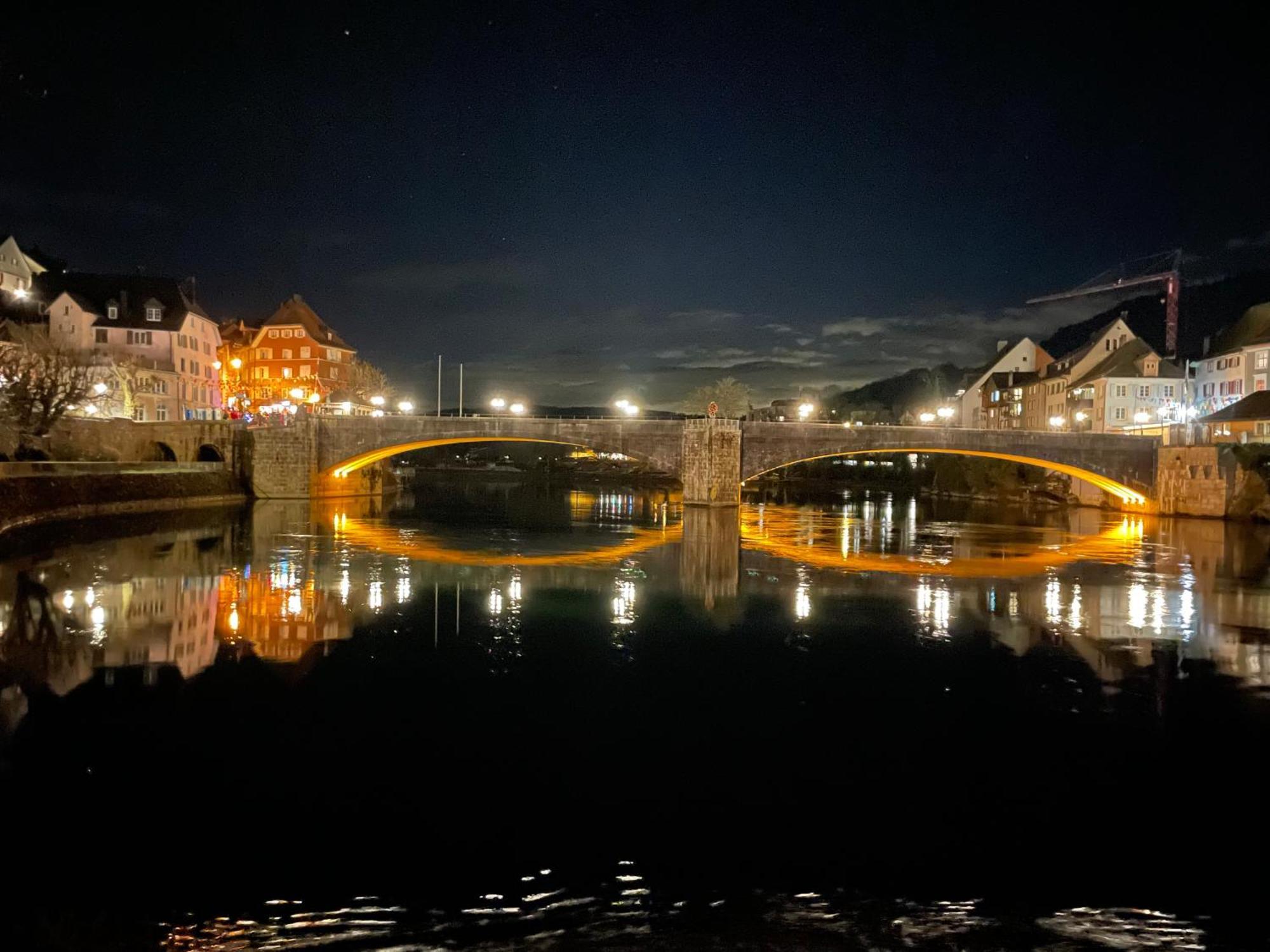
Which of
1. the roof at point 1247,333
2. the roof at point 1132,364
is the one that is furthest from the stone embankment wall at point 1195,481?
the roof at point 1247,333

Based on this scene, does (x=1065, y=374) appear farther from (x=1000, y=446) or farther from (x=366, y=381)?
(x=366, y=381)

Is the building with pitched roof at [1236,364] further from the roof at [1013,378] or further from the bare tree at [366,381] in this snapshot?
the bare tree at [366,381]

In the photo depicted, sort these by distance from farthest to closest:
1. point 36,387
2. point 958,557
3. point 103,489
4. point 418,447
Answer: point 418,447, point 103,489, point 36,387, point 958,557

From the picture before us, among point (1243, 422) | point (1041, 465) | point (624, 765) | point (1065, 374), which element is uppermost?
point (1065, 374)

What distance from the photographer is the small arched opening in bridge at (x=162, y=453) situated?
67.9 metres

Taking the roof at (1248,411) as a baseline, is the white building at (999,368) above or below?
above

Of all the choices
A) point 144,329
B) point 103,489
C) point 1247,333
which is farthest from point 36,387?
point 1247,333

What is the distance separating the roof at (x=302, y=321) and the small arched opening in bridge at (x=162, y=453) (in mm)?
34289

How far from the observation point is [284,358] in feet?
338

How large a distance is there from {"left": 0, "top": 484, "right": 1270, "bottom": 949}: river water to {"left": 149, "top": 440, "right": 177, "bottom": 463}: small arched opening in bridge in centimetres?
4217

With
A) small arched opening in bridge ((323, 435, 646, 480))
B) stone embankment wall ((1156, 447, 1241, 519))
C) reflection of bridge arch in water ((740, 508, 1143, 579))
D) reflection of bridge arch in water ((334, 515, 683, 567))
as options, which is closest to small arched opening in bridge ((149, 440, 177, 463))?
small arched opening in bridge ((323, 435, 646, 480))

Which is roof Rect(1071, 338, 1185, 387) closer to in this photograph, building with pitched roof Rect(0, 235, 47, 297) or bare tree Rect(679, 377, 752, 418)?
bare tree Rect(679, 377, 752, 418)

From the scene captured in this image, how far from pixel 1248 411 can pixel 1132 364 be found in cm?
1710

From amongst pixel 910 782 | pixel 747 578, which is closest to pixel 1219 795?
pixel 910 782
